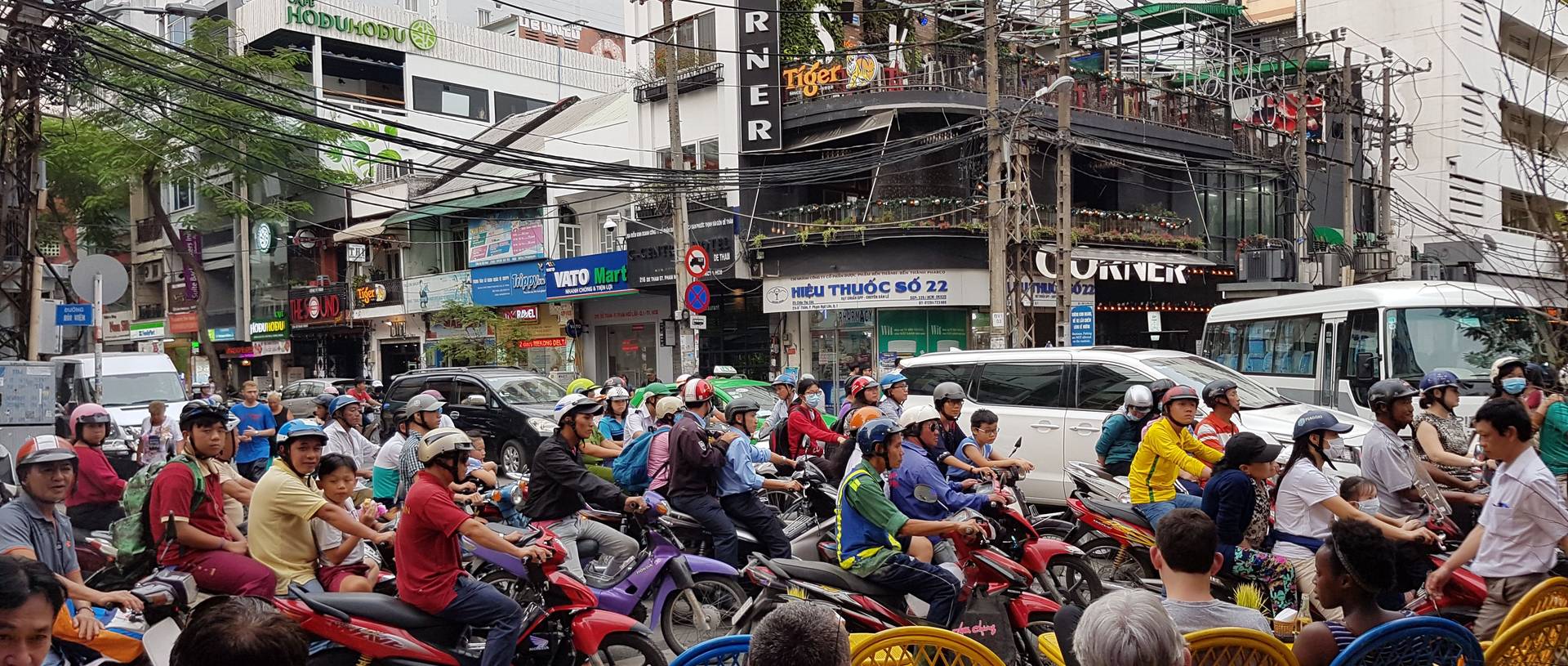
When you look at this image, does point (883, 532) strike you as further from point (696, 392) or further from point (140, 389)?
point (140, 389)

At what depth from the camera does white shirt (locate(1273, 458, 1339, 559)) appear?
5605mm

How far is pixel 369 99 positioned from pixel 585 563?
1364 inches

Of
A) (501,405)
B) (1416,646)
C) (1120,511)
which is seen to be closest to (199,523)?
(1416,646)

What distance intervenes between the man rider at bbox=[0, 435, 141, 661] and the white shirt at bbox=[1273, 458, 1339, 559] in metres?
5.79

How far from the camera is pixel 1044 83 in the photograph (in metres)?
24.4

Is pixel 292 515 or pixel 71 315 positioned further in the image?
A: pixel 71 315

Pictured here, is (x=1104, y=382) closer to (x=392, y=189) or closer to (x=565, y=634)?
(x=565, y=634)

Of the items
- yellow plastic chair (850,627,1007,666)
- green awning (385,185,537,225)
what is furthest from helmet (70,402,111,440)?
green awning (385,185,537,225)

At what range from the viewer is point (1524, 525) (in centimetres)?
468

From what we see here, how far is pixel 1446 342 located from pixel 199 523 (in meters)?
13.1

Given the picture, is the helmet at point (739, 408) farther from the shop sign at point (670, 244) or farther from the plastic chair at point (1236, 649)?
the shop sign at point (670, 244)

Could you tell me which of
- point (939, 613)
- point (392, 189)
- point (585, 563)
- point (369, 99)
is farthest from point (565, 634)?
point (369, 99)

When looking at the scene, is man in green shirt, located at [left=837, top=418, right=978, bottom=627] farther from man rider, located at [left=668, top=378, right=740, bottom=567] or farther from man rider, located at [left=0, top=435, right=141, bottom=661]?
man rider, located at [left=0, top=435, right=141, bottom=661]

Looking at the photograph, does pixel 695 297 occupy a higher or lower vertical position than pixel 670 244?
lower
